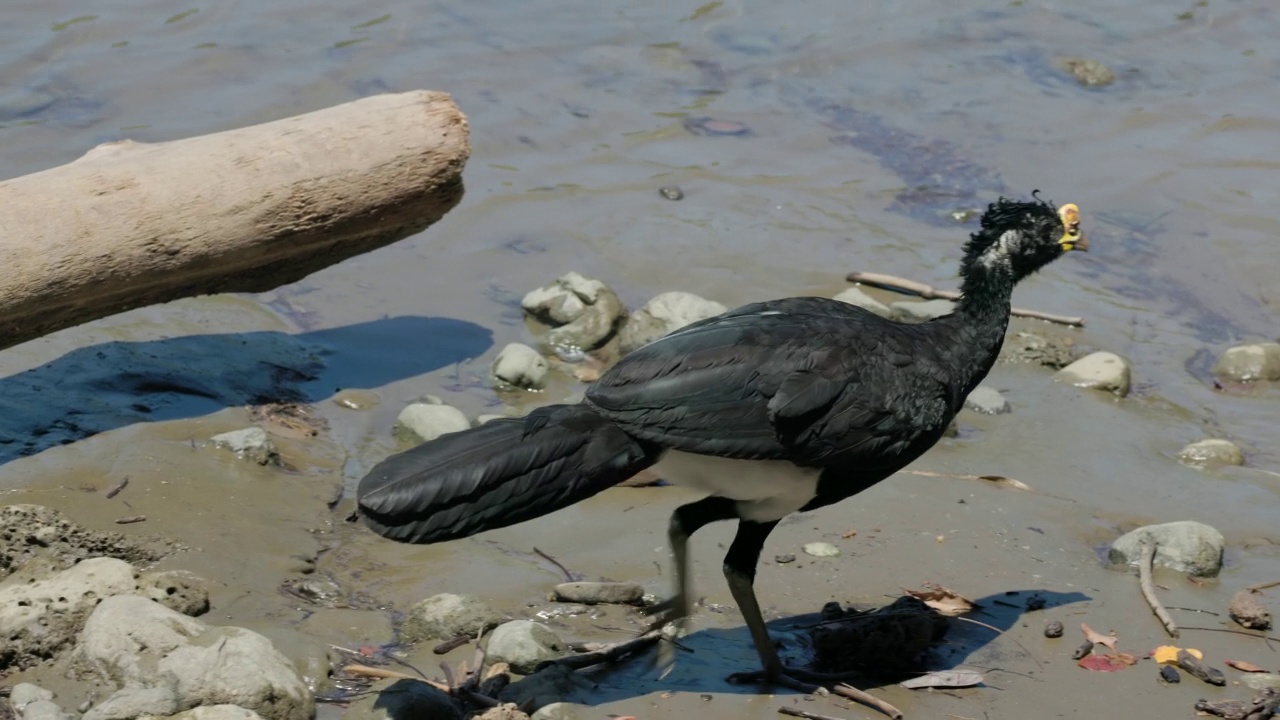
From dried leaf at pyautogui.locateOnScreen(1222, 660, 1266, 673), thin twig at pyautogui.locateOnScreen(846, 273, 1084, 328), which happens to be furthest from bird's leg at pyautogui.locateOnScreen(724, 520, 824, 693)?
thin twig at pyautogui.locateOnScreen(846, 273, 1084, 328)

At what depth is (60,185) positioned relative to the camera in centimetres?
612

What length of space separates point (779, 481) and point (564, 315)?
10.1 feet

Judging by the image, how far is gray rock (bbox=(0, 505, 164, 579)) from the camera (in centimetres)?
493

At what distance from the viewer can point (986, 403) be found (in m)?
7.13

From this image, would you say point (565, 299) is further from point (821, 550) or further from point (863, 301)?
point (821, 550)

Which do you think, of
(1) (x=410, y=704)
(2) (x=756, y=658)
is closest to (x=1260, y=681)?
(2) (x=756, y=658)

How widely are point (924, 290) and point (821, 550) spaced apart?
293 centimetres

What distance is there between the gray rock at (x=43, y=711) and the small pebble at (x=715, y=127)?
286 inches

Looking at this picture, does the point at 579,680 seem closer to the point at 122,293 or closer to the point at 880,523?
the point at 880,523

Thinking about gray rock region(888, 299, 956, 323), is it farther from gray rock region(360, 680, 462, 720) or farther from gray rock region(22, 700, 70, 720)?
gray rock region(22, 700, 70, 720)

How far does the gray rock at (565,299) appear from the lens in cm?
784

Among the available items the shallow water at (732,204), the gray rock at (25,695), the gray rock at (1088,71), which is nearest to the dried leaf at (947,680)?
the shallow water at (732,204)

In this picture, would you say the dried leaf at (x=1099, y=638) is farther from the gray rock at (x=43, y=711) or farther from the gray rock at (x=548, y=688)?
the gray rock at (x=43, y=711)

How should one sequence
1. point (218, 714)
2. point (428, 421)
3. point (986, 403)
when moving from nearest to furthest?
point (218, 714) → point (428, 421) → point (986, 403)
